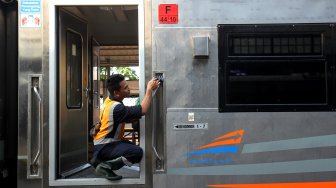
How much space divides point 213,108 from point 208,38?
2.12 ft

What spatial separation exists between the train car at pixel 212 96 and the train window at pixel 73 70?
85 centimetres

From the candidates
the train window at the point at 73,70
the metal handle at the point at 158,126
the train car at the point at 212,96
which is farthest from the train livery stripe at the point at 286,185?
the train window at the point at 73,70

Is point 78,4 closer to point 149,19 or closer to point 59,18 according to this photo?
point 59,18

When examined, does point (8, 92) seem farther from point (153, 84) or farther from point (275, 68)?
point (275, 68)

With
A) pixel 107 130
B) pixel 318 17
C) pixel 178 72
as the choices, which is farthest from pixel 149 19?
pixel 318 17

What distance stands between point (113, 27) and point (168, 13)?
220 cm

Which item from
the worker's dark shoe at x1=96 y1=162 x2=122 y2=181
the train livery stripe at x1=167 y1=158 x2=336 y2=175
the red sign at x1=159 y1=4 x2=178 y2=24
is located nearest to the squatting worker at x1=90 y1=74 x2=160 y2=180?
the worker's dark shoe at x1=96 y1=162 x2=122 y2=181

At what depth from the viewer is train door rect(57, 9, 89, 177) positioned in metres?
4.30

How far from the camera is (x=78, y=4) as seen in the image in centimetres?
374

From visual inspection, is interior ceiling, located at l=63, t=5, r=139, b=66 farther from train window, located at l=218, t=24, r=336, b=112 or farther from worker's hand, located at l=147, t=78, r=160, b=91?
train window, located at l=218, t=24, r=336, b=112

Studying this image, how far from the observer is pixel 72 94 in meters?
4.77

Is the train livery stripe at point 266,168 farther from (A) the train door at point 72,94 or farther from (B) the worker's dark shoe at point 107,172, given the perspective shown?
(A) the train door at point 72,94

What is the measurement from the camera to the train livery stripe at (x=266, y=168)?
364 cm

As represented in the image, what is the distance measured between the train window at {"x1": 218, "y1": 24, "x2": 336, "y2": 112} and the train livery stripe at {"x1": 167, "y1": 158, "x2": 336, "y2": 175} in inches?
19.5
